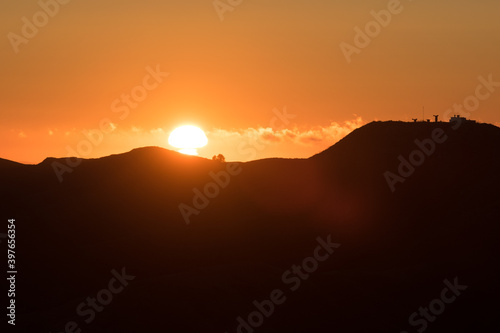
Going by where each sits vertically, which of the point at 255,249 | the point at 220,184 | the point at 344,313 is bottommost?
the point at 344,313

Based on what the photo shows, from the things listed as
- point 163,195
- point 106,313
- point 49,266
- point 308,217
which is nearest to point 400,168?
point 308,217

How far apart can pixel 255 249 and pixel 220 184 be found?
41.6 feet

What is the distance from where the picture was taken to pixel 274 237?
231ft

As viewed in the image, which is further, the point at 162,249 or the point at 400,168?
the point at 400,168

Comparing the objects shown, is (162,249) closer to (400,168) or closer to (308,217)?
(308,217)

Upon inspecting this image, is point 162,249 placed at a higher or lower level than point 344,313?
higher

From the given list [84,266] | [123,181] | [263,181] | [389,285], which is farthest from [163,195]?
[389,285]

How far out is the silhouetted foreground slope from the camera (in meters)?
46.0

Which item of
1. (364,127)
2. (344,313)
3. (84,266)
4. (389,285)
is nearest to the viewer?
(344,313)

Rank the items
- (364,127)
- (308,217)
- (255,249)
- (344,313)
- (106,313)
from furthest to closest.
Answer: (364,127)
(308,217)
(255,249)
(344,313)
(106,313)

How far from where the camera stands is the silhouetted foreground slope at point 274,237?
46.0m

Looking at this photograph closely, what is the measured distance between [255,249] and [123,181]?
18149 millimetres

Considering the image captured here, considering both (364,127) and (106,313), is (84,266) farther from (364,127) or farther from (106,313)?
(364,127)

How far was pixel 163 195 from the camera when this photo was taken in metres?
75.6
